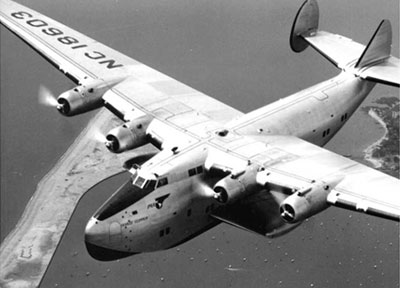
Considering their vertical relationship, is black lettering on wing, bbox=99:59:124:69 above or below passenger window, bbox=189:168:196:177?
above

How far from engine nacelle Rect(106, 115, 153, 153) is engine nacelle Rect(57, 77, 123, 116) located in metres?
4.09

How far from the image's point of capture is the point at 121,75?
4169 cm

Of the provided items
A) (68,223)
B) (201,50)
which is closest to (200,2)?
(201,50)

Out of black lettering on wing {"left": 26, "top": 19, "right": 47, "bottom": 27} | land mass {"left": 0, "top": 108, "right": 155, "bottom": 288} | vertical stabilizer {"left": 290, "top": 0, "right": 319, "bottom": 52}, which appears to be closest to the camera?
land mass {"left": 0, "top": 108, "right": 155, "bottom": 288}

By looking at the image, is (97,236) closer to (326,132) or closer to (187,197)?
(187,197)

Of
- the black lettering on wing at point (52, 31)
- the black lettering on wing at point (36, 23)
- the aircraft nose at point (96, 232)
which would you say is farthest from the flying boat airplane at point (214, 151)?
the black lettering on wing at point (36, 23)

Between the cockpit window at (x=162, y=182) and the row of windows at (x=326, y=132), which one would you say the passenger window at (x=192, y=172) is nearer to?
the cockpit window at (x=162, y=182)

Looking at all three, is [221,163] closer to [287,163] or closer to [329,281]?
[287,163]

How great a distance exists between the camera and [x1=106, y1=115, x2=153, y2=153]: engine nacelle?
115 feet

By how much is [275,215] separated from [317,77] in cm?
2708

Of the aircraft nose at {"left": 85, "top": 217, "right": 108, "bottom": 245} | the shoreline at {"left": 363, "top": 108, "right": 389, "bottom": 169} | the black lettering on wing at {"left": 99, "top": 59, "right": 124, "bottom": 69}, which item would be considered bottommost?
the shoreline at {"left": 363, "top": 108, "right": 389, "bottom": 169}

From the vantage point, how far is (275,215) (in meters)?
33.6

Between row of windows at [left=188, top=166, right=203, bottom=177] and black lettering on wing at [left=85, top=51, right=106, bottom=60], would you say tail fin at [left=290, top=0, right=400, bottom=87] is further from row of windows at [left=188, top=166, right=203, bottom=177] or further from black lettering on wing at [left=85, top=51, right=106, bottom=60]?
row of windows at [left=188, top=166, right=203, bottom=177]

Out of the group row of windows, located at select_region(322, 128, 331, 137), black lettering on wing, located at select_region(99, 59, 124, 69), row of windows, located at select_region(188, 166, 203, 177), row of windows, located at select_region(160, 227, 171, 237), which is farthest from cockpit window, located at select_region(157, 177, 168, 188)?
black lettering on wing, located at select_region(99, 59, 124, 69)
